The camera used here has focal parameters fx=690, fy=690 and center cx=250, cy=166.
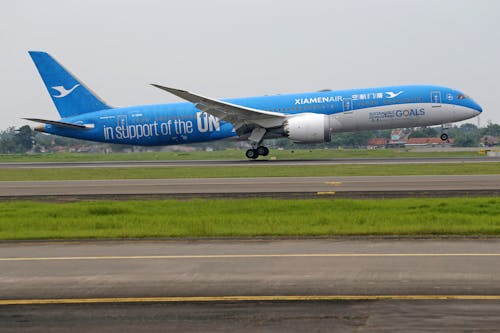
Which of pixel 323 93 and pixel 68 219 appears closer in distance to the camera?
pixel 68 219

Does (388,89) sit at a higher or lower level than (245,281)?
higher

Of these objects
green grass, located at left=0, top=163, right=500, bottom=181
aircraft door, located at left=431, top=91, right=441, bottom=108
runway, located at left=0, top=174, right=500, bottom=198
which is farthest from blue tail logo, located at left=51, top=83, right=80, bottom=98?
aircraft door, located at left=431, top=91, right=441, bottom=108

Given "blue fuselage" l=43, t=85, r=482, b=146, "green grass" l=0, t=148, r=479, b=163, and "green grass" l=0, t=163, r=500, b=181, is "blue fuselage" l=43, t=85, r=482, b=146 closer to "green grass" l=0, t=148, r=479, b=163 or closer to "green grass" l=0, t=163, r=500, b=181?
"green grass" l=0, t=163, r=500, b=181

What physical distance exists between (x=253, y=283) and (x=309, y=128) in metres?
34.0

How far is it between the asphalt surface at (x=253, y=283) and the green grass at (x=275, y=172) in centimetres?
1906

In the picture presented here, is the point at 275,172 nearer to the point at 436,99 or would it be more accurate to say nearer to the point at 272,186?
the point at 272,186

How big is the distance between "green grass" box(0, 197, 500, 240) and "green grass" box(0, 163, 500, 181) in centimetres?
1129

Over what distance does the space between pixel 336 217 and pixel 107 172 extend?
24.1 m

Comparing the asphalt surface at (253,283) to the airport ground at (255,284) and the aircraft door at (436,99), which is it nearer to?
the airport ground at (255,284)

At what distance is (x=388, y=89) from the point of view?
43812mm

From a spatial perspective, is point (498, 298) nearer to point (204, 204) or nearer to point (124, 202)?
point (204, 204)

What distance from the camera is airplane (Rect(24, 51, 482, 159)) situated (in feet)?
143

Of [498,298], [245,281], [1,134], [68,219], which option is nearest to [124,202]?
[68,219]

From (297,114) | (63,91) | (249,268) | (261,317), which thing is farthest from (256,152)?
(261,317)
